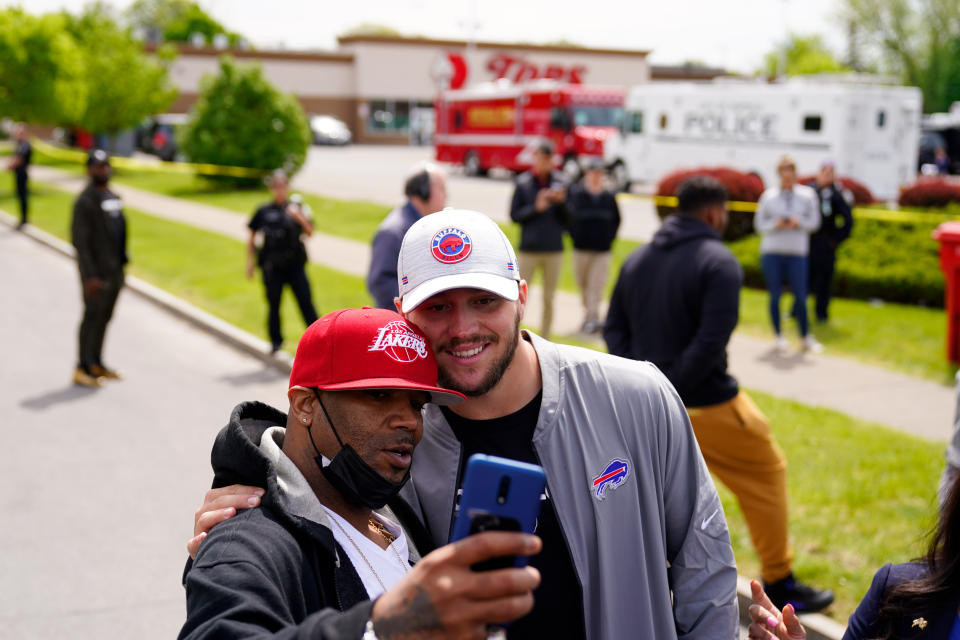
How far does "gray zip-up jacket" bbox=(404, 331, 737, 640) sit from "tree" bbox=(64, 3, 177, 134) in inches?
1468

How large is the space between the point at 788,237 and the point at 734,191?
6779mm

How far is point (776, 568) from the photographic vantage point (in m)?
4.99

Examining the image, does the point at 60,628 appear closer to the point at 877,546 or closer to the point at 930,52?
the point at 877,546

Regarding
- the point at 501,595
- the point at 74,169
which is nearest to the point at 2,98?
the point at 74,169

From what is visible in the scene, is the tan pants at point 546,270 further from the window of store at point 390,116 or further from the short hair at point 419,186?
A: the window of store at point 390,116

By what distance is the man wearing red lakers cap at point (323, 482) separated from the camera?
170 centimetres

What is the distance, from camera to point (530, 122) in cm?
3356

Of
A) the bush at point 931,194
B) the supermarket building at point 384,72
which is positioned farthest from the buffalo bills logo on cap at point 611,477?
the supermarket building at point 384,72

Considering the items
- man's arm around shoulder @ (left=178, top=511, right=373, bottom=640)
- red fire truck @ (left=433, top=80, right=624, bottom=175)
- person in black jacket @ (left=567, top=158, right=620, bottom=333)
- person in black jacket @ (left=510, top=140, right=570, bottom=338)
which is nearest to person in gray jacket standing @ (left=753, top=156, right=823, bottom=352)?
person in black jacket @ (left=567, top=158, right=620, bottom=333)

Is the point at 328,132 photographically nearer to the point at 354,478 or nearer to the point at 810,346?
the point at 810,346

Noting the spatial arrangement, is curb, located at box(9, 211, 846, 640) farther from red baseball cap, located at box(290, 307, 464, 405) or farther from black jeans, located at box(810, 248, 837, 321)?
black jeans, located at box(810, 248, 837, 321)

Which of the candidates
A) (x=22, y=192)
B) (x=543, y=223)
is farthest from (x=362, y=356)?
(x=22, y=192)

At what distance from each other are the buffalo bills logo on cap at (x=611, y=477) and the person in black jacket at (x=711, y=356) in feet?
8.47

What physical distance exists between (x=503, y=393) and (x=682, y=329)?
111 inches
